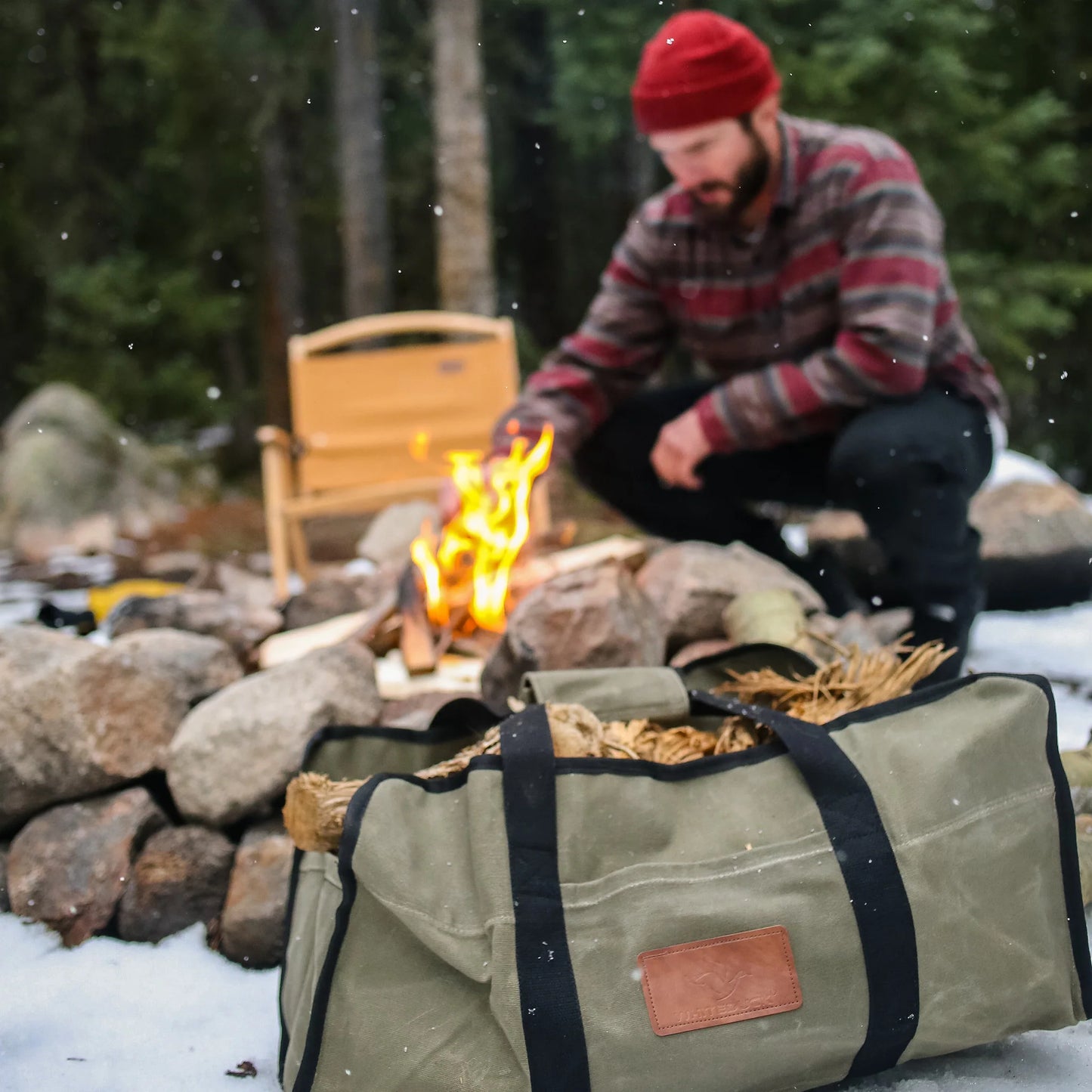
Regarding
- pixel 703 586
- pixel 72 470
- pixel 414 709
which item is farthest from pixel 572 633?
pixel 72 470

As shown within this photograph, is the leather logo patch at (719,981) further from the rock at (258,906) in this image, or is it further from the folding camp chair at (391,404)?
the folding camp chair at (391,404)

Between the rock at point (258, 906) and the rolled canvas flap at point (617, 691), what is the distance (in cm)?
47

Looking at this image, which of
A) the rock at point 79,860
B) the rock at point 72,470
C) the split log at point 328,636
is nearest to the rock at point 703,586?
the split log at point 328,636

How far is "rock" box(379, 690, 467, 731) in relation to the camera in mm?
1995

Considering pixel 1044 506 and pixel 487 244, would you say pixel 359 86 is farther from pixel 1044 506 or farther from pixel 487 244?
pixel 1044 506

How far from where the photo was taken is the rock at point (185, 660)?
1936 mm

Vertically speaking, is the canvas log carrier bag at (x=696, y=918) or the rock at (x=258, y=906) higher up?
the canvas log carrier bag at (x=696, y=918)

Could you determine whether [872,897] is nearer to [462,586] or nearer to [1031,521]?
[462,586]

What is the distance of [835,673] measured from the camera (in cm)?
167

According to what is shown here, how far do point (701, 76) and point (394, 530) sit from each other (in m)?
2.98

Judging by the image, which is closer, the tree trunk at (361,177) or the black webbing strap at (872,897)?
the black webbing strap at (872,897)

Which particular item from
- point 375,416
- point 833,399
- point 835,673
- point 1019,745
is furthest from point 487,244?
point 1019,745

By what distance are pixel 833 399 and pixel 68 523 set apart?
217 inches

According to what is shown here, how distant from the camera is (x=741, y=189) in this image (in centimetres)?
249
